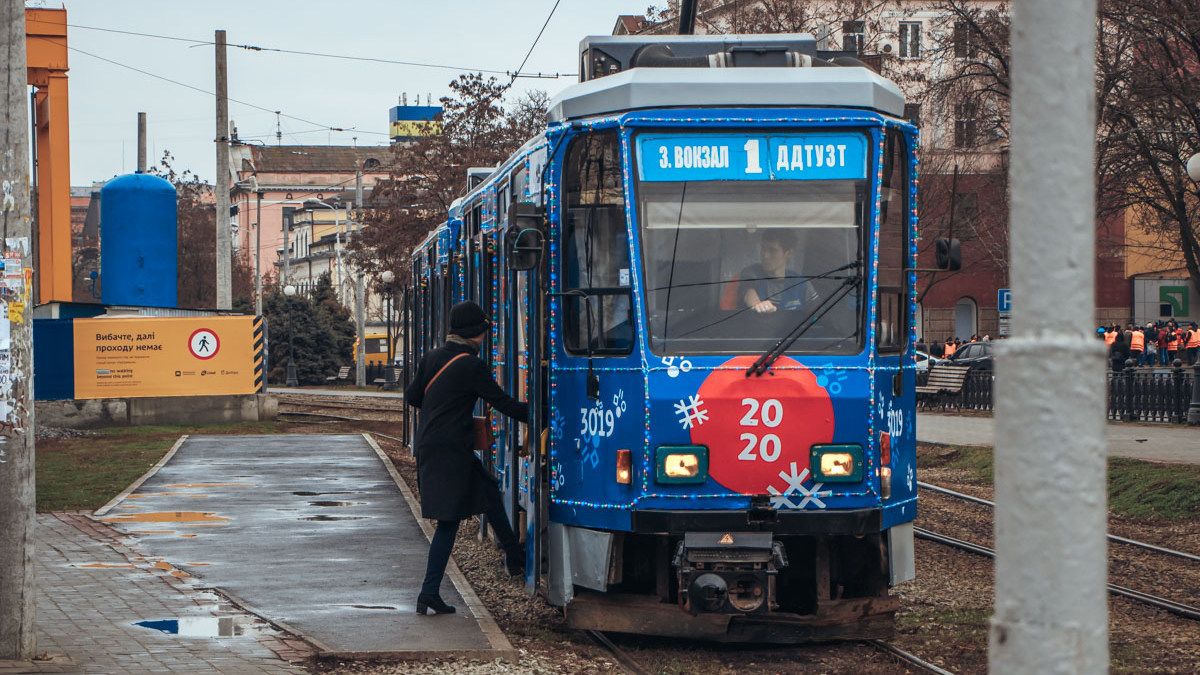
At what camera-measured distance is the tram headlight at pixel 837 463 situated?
8.95m

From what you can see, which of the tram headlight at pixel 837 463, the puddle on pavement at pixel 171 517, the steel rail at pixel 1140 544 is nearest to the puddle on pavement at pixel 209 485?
the puddle on pavement at pixel 171 517

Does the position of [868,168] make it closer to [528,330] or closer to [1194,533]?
[528,330]

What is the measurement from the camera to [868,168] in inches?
361

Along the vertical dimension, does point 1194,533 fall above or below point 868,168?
below

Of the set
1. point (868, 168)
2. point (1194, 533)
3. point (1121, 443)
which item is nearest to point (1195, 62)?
point (1121, 443)

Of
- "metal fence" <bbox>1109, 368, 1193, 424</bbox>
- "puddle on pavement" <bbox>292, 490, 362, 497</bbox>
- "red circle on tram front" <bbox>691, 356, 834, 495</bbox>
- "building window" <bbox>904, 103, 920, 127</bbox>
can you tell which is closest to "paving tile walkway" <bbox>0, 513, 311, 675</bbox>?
"red circle on tram front" <bbox>691, 356, 834, 495</bbox>

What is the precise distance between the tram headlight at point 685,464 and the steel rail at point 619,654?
38.5 inches

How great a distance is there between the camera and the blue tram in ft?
29.2

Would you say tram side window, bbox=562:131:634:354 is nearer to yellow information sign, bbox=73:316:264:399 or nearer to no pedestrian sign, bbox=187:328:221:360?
yellow information sign, bbox=73:316:264:399

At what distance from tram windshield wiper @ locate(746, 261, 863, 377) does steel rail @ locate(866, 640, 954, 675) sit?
5.67 feet

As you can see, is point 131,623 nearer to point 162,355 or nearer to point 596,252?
point 596,252

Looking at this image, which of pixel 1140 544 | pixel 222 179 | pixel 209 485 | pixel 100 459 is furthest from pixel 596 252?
pixel 222 179

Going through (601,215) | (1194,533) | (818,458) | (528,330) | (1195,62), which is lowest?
→ (1194,533)

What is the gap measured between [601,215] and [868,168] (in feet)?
4.81
